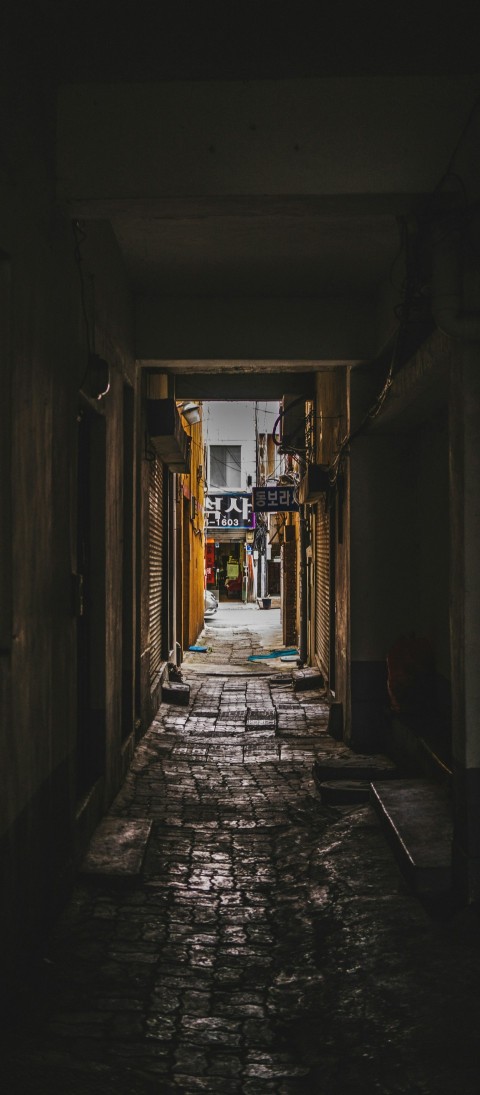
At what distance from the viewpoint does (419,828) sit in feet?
17.9

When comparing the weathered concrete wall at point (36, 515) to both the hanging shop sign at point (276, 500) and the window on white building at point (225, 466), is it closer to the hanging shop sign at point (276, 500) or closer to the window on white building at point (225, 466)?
the hanging shop sign at point (276, 500)

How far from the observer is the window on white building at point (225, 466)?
187ft

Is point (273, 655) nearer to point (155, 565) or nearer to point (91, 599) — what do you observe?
point (155, 565)

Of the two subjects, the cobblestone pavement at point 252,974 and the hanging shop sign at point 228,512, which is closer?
the cobblestone pavement at point 252,974

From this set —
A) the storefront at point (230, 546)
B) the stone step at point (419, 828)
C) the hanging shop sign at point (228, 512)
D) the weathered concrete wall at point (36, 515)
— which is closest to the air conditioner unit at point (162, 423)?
the weathered concrete wall at point (36, 515)

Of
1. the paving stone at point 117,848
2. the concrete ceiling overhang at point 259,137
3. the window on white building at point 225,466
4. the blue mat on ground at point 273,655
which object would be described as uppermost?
the window on white building at point 225,466

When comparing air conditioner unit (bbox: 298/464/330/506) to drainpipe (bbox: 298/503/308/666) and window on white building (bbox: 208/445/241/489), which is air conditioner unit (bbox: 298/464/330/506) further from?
window on white building (bbox: 208/445/241/489)

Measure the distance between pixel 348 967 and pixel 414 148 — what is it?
447cm

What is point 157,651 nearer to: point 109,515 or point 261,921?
→ point 109,515

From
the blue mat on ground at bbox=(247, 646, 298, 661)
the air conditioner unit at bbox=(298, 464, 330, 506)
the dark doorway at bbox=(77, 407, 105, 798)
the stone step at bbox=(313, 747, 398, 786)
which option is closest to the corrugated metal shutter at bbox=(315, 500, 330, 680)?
the air conditioner unit at bbox=(298, 464, 330, 506)

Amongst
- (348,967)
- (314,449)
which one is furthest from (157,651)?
(348,967)

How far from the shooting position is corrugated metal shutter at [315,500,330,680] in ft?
40.1

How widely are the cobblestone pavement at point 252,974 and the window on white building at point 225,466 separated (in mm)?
50793

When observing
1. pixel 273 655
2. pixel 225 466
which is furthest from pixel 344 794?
pixel 225 466
